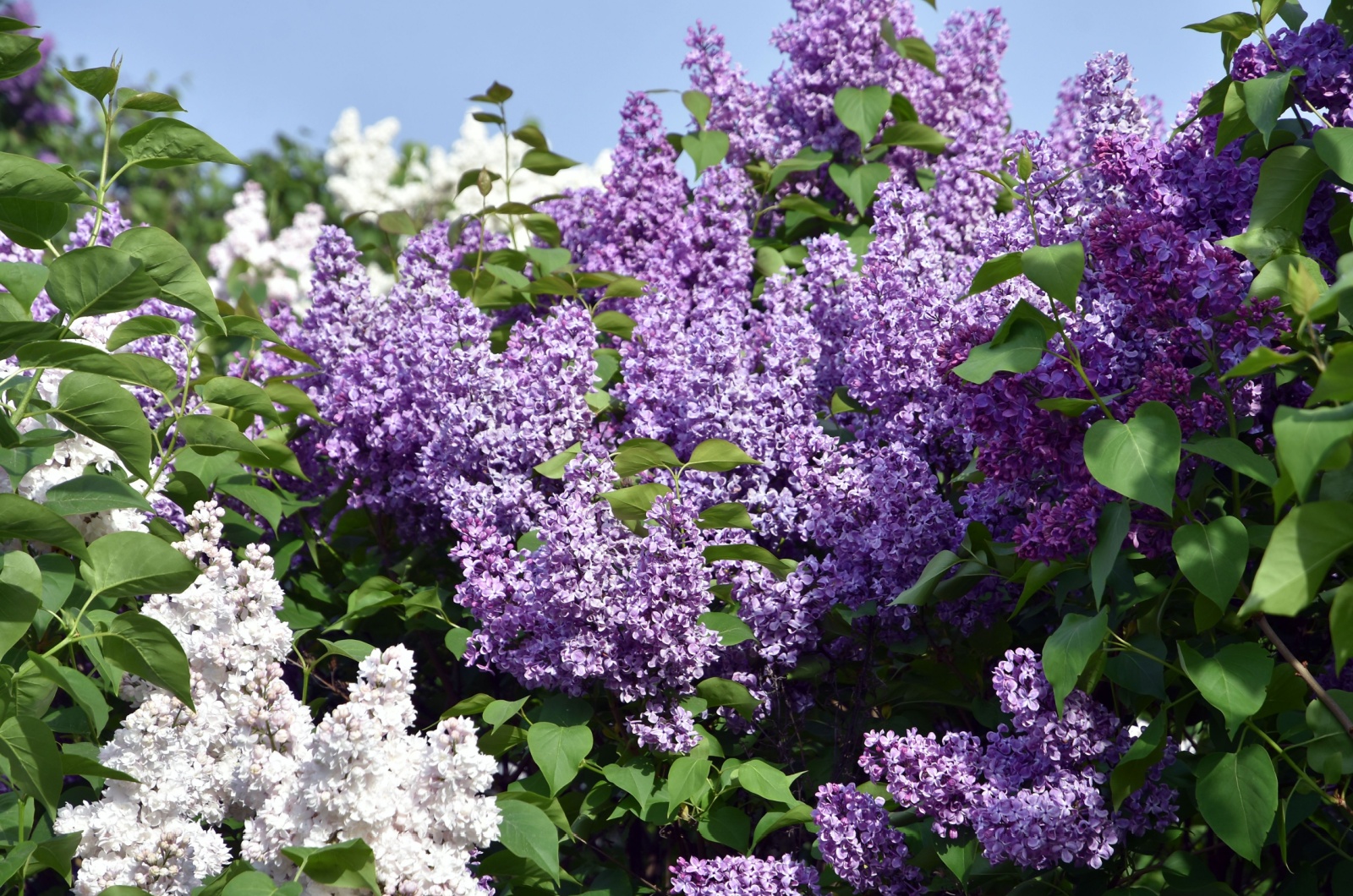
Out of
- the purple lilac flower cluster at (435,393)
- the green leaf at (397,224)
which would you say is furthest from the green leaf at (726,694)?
the green leaf at (397,224)

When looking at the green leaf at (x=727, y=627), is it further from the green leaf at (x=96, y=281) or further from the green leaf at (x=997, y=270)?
the green leaf at (x=96, y=281)

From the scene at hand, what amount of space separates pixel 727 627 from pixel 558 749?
47 centimetres

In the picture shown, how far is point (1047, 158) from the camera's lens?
2895 millimetres

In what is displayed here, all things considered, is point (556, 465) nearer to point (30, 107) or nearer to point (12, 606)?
point (12, 606)

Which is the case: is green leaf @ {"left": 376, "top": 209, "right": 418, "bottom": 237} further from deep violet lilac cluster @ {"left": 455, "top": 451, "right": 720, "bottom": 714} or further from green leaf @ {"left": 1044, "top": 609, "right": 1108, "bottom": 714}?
green leaf @ {"left": 1044, "top": 609, "right": 1108, "bottom": 714}

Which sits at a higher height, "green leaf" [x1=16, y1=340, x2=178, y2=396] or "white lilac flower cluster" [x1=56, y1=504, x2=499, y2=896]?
"green leaf" [x1=16, y1=340, x2=178, y2=396]

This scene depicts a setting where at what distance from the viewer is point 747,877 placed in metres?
2.53

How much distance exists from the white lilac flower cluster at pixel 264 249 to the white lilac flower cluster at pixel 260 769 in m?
6.65

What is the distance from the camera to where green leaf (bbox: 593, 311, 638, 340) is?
370 cm

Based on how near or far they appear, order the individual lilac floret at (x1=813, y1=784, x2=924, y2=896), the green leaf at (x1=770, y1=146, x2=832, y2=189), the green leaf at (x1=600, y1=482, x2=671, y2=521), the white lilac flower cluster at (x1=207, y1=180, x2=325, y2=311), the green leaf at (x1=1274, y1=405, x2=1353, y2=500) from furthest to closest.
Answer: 1. the white lilac flower cluster at (x1=207, y1=180, x2=325, y2=311)
2. the green leaf at (x1=770, y1=146, x2=832, y2=189)
3. the green leaf at (x1=600, y1=482, x2=671, y2=521)
4. the individual lilac floret at (x1=813, y1=784, x2=924, y2=896)
5. the green leaf at (x1=1274, y1=405, x2=1353, y2=500)

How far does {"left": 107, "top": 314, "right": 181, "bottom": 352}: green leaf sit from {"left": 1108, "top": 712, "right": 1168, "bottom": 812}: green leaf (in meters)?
2.18

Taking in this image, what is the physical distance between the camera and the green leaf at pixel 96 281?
2260mm

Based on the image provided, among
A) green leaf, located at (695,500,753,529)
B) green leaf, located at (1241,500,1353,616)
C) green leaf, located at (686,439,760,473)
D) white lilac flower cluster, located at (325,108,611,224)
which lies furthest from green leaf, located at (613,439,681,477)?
white lilac flower cluster, located at (325,108,611,224)

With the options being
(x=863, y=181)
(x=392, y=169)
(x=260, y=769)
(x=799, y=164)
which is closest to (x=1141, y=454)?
(x=260, y=769)
